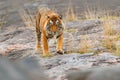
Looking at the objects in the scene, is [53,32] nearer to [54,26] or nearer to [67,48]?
[54,26]

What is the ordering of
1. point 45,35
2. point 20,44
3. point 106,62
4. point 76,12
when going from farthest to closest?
point 76,12 < point 20,44 < point 45,35 < point 106,62

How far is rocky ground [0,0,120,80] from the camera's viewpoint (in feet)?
28.8

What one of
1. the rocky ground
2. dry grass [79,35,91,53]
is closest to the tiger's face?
the rocky ground

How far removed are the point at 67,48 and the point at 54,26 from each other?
1.34 metres

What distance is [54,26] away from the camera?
9883mm

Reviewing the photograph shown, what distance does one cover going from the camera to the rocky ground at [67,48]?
28.8 ft

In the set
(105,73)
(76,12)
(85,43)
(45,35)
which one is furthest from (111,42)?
(76,12)

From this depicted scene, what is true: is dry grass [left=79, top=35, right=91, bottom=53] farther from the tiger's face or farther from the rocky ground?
the tiger's face

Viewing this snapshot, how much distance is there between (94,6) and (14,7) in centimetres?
370

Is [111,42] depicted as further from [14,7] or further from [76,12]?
[14,7]

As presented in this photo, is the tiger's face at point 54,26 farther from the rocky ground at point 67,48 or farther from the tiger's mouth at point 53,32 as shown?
the rocky ground at point 67,48

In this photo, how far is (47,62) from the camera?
30.8 feet

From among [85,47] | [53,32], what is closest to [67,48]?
[85,47]

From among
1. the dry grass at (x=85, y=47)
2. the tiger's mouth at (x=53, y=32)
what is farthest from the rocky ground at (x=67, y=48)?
the tiger's mouth at (x=53, y=32)
